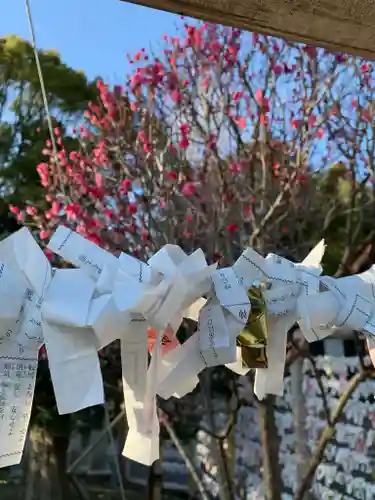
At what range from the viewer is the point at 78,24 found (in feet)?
9.23

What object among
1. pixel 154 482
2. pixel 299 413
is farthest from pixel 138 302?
pixel 154 482

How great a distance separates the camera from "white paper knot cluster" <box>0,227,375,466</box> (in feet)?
2.06

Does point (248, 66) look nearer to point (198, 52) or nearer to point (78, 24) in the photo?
point (198, 52)

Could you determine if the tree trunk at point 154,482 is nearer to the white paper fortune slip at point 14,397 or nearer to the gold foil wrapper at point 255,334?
the gold foil wrapper at point 255,334

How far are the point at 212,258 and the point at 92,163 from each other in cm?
64

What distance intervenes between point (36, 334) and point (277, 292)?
1.00 ft

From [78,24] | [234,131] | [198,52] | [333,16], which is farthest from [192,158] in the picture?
[333,16]

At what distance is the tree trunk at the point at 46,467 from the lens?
12.6ft

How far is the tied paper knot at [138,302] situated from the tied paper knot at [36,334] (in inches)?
0.8

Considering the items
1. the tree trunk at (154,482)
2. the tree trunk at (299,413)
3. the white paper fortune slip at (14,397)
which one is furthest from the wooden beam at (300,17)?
the tree trunk at (154,482)

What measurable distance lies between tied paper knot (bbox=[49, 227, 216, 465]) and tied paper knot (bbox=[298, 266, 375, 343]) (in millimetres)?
150

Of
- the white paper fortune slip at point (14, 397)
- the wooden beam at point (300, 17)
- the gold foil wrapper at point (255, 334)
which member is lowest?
the white paper fortune slip at point (14, 397)

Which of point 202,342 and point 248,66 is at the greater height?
point 248,66

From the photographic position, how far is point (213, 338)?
713 mm
